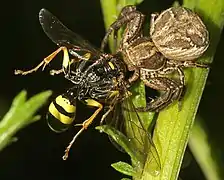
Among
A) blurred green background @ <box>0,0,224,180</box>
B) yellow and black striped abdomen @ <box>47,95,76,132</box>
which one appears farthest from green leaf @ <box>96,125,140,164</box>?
blurred green background @ <box>0,0,224,180</box>

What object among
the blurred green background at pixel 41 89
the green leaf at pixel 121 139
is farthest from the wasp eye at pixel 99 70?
the blurred green background at pixel 41 89

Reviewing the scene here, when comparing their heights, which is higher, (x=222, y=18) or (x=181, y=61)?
(x=222, y=18)

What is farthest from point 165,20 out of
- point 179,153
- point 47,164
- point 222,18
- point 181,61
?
point 47,164

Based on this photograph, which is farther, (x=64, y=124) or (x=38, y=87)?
(x=38, y=87)

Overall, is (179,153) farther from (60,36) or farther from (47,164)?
(47,164)

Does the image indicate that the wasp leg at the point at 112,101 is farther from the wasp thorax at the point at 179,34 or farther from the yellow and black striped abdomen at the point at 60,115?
the wasp thorax at the point at 179,34

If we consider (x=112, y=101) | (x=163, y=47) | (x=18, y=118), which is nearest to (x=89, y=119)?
(x=112, y=101)

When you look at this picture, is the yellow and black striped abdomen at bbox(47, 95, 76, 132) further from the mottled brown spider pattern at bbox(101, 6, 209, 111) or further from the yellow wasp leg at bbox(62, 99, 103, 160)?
the mottled brown spider pattern at bbox(101, 6, 209, 111)

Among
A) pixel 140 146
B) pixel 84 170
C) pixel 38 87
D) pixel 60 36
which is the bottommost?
pixel 84 170
